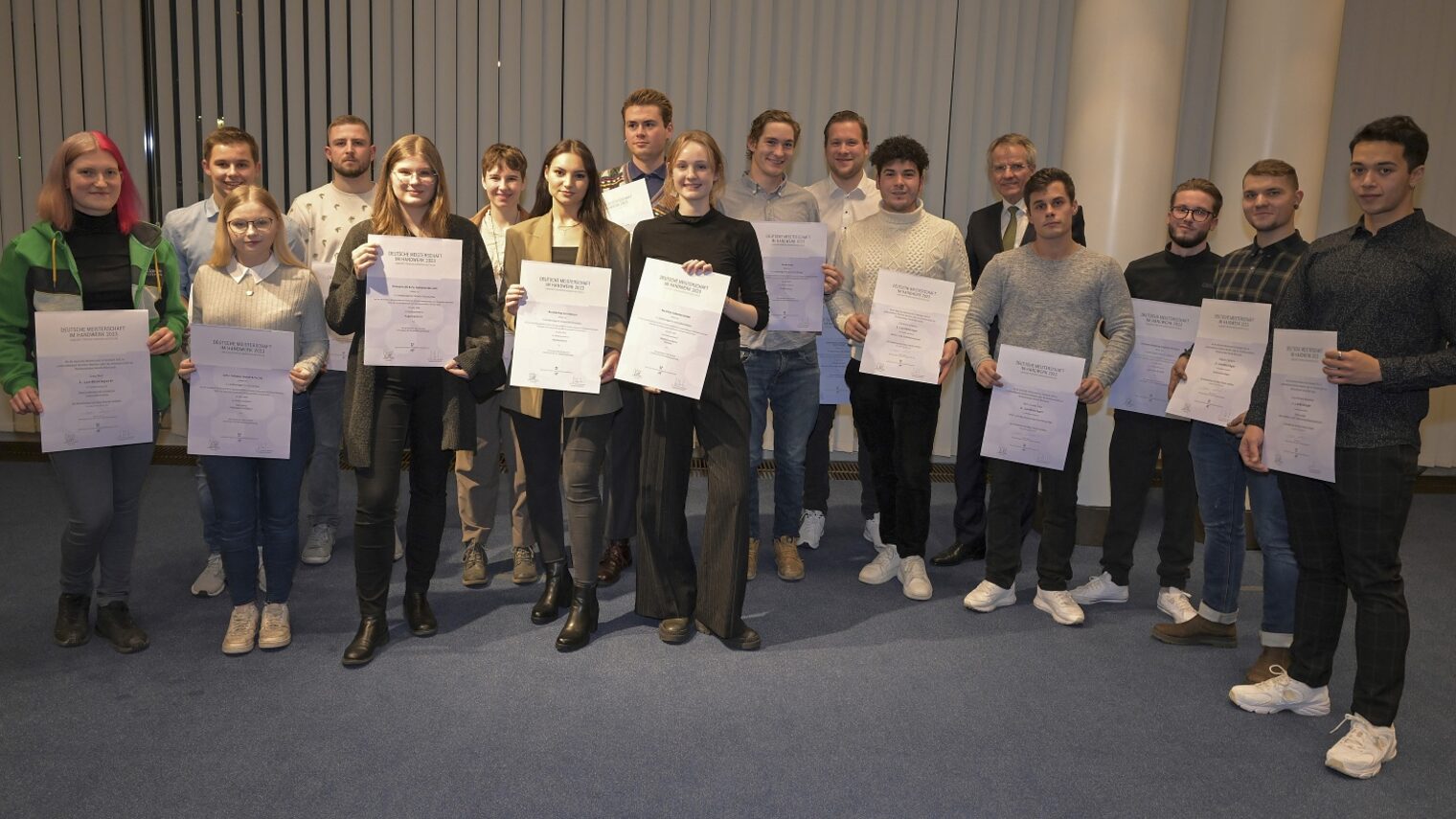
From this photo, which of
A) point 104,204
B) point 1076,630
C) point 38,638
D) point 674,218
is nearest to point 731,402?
point 674,218

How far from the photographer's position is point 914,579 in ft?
13.1

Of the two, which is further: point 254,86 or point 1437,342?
point 254,86

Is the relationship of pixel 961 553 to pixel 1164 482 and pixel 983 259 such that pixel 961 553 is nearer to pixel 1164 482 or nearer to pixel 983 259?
pixel 1164 482

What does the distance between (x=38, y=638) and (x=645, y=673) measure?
6.80 feet

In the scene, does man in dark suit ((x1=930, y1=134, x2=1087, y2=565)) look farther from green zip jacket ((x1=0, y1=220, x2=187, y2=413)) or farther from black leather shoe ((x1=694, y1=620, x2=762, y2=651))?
green zip jacket ((x1=0, y1=220, x2=187, y2=413))

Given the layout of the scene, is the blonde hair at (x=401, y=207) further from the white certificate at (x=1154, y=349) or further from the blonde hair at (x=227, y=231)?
the white certificate at (x=1154, y=349)

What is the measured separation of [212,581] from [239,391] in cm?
116

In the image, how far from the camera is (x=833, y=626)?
12.0 feet

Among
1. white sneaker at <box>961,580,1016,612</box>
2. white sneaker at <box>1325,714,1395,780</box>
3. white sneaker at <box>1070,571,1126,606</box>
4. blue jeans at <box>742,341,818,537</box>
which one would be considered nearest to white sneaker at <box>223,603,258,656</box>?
blue jeans at <box>742,341,818,537</box>

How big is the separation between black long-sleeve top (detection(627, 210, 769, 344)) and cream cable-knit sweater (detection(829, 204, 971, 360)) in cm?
73

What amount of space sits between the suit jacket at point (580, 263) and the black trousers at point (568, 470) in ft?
0.16

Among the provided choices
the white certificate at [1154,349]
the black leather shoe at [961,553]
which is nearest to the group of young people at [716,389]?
the white certificate at [1154,349]

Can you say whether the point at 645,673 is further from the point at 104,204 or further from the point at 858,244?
the point at 104,204

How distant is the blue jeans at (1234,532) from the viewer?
3.19 m
